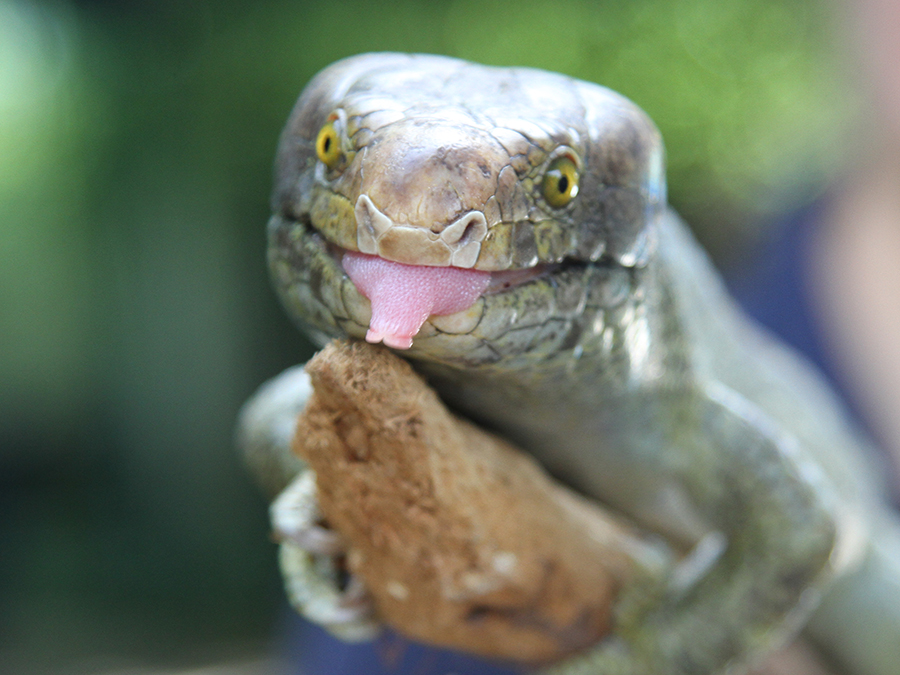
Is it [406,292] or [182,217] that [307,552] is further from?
[182,217]

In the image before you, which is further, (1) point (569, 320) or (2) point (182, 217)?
(2) point (182, 217)

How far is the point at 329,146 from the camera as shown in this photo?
76cm

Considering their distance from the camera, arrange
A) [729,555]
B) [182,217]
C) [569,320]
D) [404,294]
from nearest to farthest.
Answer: [404,294]
[569,320]
[729,555]
[182,217]

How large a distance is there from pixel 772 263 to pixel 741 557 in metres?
1.74

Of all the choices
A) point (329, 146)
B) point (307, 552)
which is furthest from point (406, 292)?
point (307, 552)

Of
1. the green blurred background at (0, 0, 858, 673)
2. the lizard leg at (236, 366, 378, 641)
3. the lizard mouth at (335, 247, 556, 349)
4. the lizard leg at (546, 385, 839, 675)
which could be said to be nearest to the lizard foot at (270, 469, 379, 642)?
the lizard leg at (236, 366, 378, 641)

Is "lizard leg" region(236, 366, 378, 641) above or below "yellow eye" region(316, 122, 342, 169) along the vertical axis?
below

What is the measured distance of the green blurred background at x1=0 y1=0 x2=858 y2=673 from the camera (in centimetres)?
221

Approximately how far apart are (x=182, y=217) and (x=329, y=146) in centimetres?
250

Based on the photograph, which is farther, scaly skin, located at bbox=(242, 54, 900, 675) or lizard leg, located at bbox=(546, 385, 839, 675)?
lizard leg, located at bbox=(546, 385, 839, 675)

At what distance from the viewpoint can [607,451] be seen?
45.9 inches

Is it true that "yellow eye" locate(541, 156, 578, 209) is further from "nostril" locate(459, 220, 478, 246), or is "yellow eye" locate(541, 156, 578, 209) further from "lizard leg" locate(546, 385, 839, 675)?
"lizard leg" locate(546, 385, 839, 675)

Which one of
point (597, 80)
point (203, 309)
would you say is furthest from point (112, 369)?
point (597, 80)

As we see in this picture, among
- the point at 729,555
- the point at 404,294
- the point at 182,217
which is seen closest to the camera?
the point at 404,294
